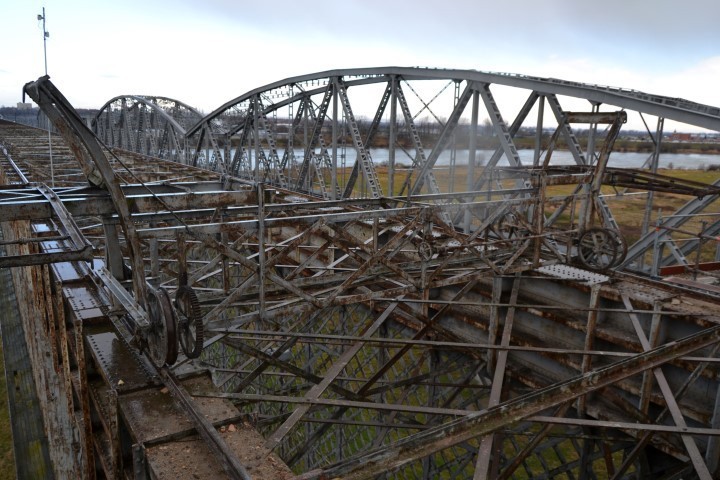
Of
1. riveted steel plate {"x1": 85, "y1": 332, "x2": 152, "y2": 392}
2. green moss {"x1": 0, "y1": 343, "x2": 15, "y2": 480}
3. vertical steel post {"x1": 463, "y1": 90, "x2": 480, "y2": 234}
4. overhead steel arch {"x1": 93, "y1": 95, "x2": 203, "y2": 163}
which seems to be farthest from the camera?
overhead steel arch {"x1": 93, "y1": 95, "x2": 203, "y2": 163}

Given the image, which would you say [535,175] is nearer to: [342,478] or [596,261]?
[596,261]

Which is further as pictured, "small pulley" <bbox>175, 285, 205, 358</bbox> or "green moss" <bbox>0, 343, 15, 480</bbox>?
"green moss" <bbox>0, 343, 15, 480</bbox>

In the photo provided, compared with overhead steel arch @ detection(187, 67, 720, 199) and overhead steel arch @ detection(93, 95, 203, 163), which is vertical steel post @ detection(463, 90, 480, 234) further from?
overhead steel arch @ detection(93, 95, 203, 163)

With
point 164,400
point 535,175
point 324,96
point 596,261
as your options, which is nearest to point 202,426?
point 164,400

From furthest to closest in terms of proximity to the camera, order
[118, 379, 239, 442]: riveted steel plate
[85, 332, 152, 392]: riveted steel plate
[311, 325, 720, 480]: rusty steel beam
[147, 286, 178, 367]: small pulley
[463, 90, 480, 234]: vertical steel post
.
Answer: [463, 90, 480, 234]: vertical steel post, [85, 332, 152, 392]: riveted steel plate, [147, 286, 178, 367]: small pulley, [118, 379, 239, 442]: riveted steel plate, [311, 325, 720, 480]: rusty steel beam

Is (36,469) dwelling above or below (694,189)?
below

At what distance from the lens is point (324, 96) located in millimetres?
18000

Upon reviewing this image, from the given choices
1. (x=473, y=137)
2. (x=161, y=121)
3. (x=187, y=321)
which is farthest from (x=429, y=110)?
(x=161, y=121)

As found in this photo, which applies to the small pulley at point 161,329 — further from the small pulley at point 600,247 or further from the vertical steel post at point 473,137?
the vertical steel post at point 473,137

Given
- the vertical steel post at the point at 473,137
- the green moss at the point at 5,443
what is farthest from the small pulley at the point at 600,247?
the green moss at the point at 5,443

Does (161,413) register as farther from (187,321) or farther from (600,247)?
(600,247)

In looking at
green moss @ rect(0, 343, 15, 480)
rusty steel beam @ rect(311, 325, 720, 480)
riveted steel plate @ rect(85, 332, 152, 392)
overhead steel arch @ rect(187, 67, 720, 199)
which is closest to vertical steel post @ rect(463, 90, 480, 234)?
overhead steel arch @ rect(187, 67, 720, 199)

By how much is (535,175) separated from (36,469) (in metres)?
13.9

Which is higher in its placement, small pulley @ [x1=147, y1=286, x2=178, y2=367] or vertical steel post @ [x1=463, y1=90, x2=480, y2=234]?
vertical steel post @ [x1=463, y1=90, x2=480, y2=234]
